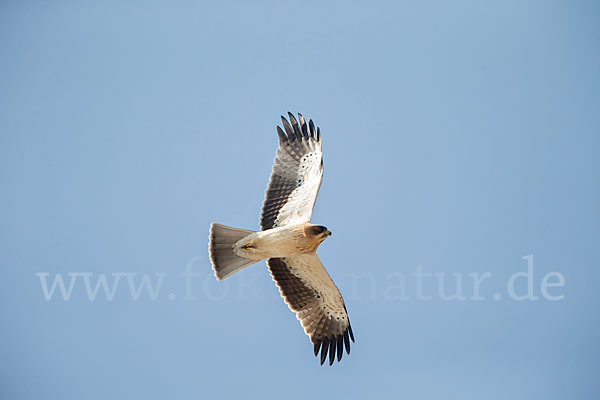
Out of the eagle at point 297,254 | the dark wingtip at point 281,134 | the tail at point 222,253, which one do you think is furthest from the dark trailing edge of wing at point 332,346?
the dark wingtip at point 281,134

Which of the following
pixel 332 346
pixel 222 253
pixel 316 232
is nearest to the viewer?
pixel 316 232

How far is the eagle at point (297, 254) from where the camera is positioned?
28.9 ft

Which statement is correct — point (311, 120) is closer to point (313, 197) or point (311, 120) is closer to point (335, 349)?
point (313, 197)

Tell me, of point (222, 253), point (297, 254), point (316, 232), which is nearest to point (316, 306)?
point (297, 254)

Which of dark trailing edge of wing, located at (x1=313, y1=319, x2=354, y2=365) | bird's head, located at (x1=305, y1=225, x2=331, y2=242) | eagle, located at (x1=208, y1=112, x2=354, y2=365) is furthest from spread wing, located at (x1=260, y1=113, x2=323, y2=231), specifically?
dark trailing edge of wing, located at (x1=313, y1=319, x2=354, y2=365)

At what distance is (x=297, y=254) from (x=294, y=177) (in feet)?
3.94

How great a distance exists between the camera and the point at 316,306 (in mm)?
9328

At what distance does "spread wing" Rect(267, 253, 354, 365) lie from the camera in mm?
9211

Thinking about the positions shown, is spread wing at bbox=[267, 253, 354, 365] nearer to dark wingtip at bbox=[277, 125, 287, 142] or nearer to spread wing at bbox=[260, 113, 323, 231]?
spread wing at bbox=[260, 113, 323, 231]

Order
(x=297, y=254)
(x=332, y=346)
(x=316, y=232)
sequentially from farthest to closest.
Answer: (x=332, y=346) < (x=297, y=254) < (x=316, y=232)

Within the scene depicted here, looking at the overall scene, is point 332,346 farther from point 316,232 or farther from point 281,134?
point 281,134

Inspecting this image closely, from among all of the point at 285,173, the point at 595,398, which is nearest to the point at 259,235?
the point at 285,173

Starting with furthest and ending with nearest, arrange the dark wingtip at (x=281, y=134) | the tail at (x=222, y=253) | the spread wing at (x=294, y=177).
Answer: the dark wingtip at (x=281, y=134) < the spread wing at (x=294, y=177) < the tail at (x=222, y=253)

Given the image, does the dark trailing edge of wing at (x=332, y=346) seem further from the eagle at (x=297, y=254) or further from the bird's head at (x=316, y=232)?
the bird's head at (x=316, y=232)
